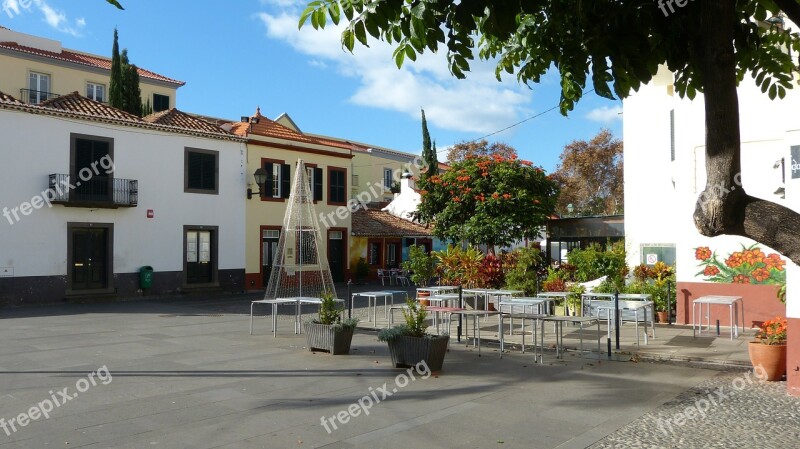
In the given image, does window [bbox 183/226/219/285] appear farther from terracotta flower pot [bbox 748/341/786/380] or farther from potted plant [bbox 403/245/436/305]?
terracotta flower pot [bbox 748/341/786/380]

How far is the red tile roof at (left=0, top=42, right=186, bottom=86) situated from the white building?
30.9 ft

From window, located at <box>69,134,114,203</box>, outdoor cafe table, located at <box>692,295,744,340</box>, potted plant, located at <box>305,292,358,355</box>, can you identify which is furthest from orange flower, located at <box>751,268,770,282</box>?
window, located at <box>69,134,114,203</box>

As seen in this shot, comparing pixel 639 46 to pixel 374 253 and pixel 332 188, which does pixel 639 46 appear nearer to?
pixel 332 188

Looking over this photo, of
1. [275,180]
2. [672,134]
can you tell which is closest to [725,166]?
[672,134]

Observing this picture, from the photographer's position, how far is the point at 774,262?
1277 centimetres

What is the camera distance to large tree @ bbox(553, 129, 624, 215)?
35894 mm

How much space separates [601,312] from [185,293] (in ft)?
54.7

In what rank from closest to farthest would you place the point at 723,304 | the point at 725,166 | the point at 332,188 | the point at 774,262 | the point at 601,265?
the point at 725,166 < the point at 723,304 < the point at 774,262 < the point at 601,265 < the point at 332,188

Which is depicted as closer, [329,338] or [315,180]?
[329,338]

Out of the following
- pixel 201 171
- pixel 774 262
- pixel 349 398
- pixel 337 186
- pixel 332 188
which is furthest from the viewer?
pixel 337 186

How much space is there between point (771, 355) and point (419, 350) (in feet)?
15.6

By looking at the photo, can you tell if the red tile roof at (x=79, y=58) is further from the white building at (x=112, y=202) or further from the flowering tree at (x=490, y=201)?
the flowering tree at (x=490, y=201)

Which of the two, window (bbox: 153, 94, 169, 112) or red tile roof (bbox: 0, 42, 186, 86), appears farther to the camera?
window (bbox: 153, 94, 169, 112)

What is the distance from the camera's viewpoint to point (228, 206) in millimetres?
26234
